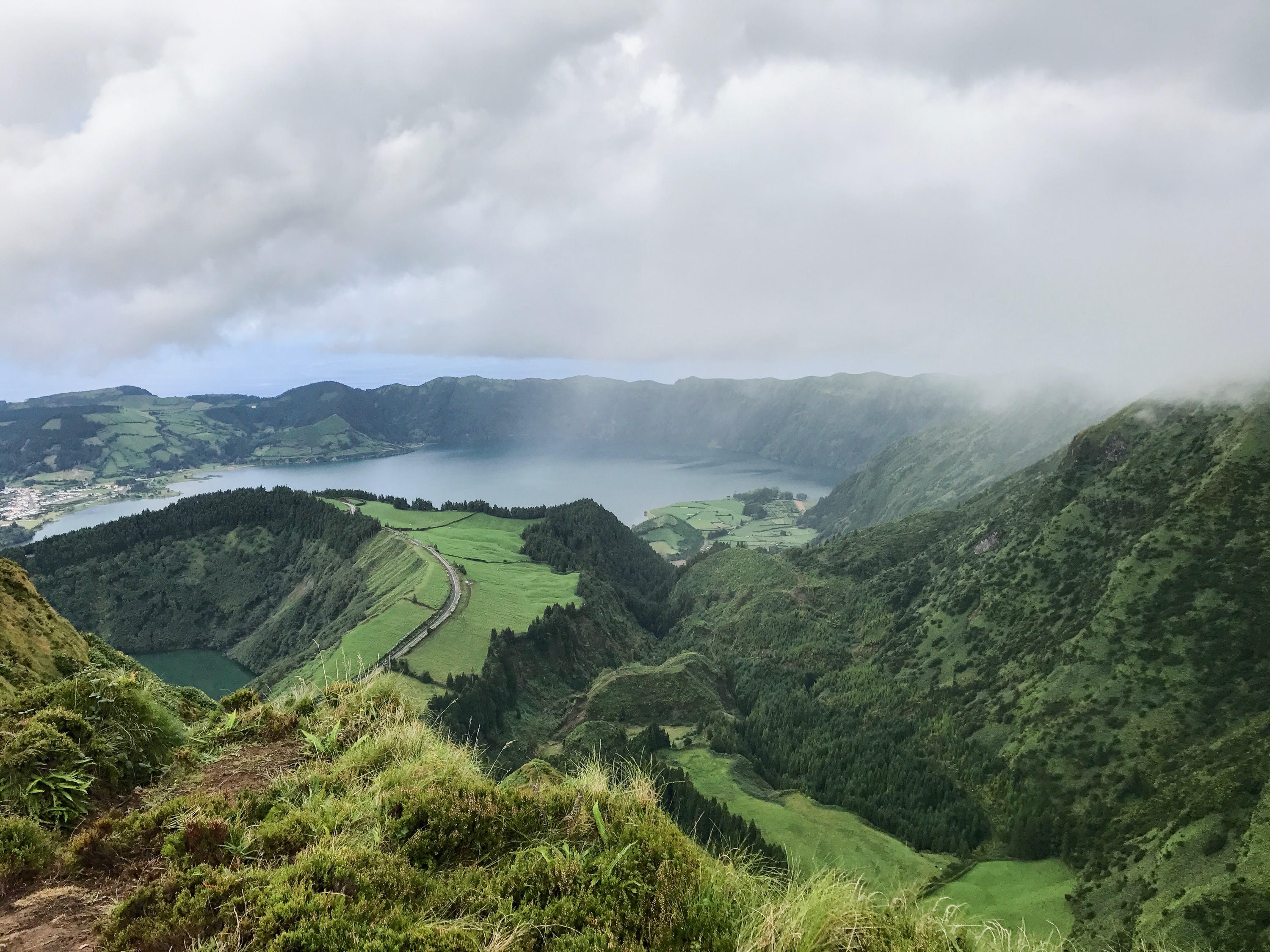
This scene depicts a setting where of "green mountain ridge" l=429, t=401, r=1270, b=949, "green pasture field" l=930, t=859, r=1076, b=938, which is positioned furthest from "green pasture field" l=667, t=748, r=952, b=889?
"green mountain ridge" l=429, t=401, r=1270, b=949

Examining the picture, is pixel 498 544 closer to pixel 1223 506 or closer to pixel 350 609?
pixel 350 609

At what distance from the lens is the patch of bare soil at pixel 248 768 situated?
6.91 meters

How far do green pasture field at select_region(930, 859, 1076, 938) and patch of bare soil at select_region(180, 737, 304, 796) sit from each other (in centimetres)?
5406

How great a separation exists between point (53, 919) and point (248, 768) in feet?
8.29

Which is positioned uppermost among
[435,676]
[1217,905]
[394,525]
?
[394,525]

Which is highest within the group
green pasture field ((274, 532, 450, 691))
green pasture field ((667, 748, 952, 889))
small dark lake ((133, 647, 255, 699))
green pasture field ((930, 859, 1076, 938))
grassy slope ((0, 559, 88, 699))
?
grassy slope ((0, 559, 88, 699))

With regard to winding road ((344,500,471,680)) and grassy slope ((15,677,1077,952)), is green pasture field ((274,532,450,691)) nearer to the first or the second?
winding road ((344,500,471,680))

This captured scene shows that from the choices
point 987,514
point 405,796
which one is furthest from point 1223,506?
point 405,796

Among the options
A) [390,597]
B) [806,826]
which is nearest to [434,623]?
[390,597]

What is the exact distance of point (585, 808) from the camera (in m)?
6.72

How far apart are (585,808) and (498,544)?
121 meters

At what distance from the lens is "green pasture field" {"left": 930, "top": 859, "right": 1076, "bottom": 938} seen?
157 ft

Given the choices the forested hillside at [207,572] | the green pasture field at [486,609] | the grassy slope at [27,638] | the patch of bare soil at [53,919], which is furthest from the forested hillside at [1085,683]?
the forested hillside at [207,572]

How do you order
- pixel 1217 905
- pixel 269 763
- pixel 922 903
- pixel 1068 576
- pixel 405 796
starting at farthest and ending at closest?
pixel 1068 576
pixel 1217 905
pixel 269 763
pixel 922 903
pixel 405 796
